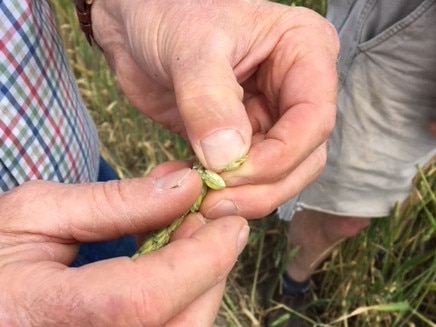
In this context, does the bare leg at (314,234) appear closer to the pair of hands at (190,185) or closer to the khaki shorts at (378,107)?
the khaki shorts at (378,107)

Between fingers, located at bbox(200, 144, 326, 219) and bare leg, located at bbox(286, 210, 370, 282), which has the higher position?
fingers, located at bbox(200, 144, 326, 219)

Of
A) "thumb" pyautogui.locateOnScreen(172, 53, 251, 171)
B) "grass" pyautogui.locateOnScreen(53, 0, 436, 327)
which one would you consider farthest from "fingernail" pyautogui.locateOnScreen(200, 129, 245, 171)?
"grass" pyautogui.locateOnScreen(53, 0, 436, 327)

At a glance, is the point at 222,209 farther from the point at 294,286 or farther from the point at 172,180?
the point at 294,286

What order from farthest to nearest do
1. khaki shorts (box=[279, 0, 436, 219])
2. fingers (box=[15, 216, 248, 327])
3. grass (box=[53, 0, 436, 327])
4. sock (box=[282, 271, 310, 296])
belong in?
sock (box=[282, 271, 310, 296]) → grass (box=[53, 0, 436, 327]) → khaki shorts (box=[279, 0, 436, 219]) → fingers (box=[15, 216, 248, 327])

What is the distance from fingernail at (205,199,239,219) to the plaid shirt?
0.90 feet

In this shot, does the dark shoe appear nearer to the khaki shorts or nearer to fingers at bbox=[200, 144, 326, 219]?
the khaki shorts

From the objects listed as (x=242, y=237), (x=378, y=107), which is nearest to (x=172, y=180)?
(x=242, y=237)

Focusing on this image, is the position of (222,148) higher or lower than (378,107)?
higher

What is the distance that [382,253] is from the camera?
1.84 meters

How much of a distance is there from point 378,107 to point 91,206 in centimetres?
98

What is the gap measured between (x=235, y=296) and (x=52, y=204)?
4.18 feet

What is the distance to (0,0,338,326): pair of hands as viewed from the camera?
2.07ft

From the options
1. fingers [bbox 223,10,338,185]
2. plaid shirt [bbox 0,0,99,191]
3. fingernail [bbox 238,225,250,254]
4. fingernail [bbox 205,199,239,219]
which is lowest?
fingernail [bbox 205,199,239,219]

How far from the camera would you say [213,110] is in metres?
0.76
